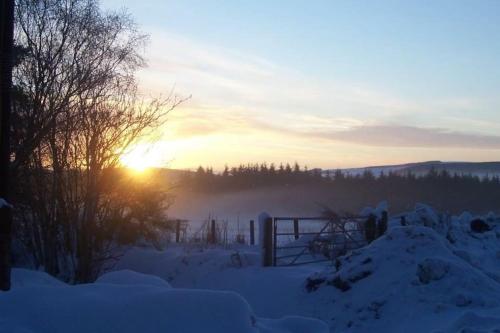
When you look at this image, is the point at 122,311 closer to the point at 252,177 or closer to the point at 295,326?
the point at 295,326

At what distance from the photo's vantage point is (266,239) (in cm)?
1786

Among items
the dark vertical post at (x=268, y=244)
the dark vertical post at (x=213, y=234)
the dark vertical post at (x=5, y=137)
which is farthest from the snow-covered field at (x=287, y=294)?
the dark vertical post at (x=213, y=234)

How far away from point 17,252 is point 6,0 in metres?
9.95

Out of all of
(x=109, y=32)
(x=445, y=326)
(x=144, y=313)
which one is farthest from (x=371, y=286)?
(x=109, y=32)

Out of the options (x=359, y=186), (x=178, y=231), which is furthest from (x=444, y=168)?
(x=178, y=231)

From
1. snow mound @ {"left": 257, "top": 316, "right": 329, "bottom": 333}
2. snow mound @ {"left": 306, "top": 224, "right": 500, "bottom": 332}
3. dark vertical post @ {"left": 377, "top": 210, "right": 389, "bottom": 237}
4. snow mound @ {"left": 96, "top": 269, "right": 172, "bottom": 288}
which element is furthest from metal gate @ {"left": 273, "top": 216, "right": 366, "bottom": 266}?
snow mound @ {"left": 257, "top": 316, "right": 329, "bottom": 333}

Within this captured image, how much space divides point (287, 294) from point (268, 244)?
3.58 metres

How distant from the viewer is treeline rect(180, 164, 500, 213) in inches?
3743

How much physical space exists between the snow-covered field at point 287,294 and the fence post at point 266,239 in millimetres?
401

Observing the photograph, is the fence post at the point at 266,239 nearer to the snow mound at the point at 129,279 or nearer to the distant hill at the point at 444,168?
the snow mound at the point at 129,279

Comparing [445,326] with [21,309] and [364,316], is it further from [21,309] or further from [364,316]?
[21,309]

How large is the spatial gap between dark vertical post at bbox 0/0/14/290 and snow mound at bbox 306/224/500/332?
6.20 meters

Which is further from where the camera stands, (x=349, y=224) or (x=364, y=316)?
(x=349, y=224)

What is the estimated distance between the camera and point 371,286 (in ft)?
40.4
